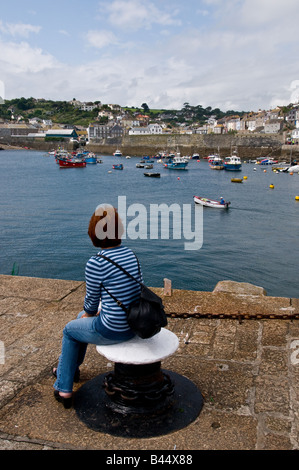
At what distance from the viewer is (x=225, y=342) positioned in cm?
461

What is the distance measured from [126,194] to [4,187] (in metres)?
15.0

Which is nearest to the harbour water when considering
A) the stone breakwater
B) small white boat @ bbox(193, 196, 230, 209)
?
small white boat @ bbox(193, 196, 230, 209)

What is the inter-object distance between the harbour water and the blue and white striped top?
26.2 ft

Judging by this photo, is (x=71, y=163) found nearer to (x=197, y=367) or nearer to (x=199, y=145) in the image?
(x=199, y=145)

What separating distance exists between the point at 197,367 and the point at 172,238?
1893cm

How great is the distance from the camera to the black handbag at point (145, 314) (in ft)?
10.1

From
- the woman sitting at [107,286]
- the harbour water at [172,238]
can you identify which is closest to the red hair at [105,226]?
the woman sitting at [107,286]

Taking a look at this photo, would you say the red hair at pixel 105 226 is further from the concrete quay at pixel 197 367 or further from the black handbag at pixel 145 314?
the concrete quay at pixel 197 367

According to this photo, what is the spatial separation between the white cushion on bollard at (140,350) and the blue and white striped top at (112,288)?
0.30 feet

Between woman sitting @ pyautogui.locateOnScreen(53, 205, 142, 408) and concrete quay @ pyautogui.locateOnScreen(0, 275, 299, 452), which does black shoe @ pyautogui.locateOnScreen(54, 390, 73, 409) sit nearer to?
concrete quay @ pyautogui.locateOnScreen(0, 275, 299, 452)

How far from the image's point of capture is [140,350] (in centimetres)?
322

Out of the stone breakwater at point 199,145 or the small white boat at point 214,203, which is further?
the stone breakwater at point 199,145

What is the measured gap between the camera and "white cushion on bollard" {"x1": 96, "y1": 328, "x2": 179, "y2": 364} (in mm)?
3145

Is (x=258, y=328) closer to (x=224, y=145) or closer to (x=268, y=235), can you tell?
(x=268, y=235)
